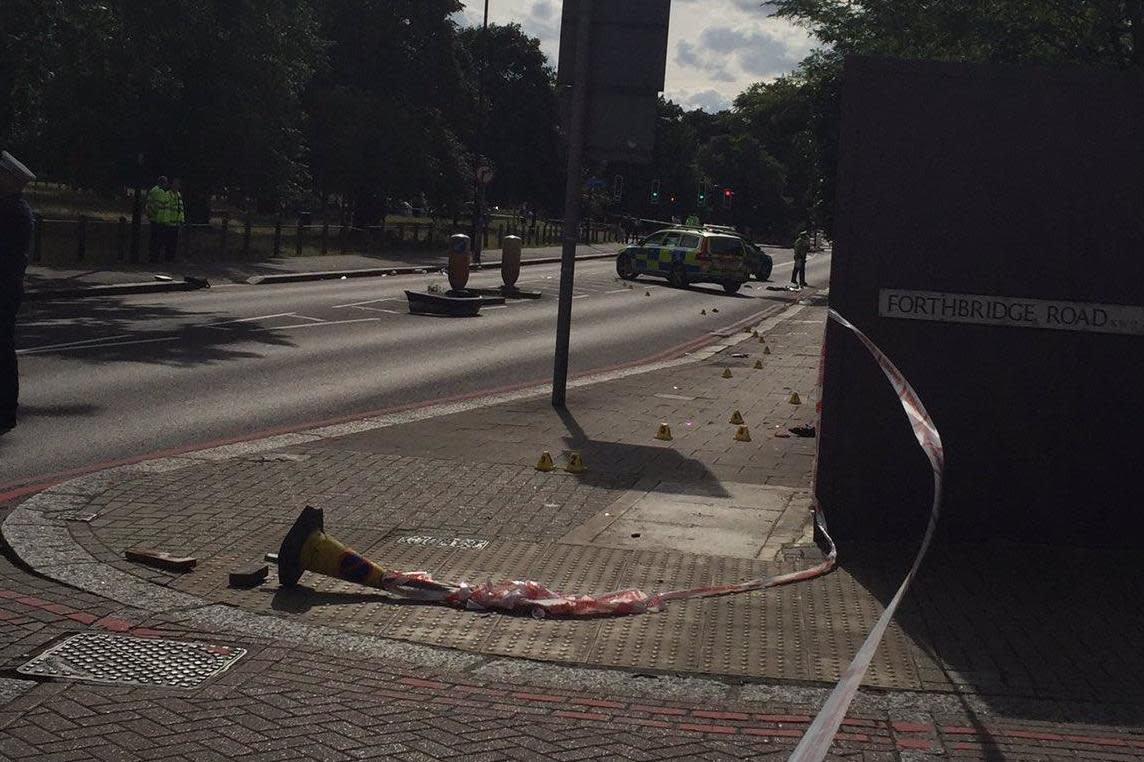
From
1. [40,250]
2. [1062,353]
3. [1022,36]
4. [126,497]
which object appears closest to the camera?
[1062,353]

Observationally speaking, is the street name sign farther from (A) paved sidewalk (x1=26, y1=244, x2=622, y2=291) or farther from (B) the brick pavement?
(A) paved sidewalk (x1=26, y1=244, x2=622, y2=291)

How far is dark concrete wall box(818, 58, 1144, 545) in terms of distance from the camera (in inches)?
309

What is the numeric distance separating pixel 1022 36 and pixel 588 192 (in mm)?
67897

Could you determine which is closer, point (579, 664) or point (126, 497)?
point (579, 664)

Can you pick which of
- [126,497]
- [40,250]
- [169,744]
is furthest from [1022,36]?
[40,250]

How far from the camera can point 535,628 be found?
250 inches

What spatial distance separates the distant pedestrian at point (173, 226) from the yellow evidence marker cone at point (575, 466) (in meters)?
22.9

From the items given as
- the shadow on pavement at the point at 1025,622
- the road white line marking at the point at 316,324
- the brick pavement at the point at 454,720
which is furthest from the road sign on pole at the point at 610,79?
Answer: the brick pavement at the point at 454,720

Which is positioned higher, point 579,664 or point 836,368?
point 836,368

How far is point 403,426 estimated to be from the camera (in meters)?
12.0

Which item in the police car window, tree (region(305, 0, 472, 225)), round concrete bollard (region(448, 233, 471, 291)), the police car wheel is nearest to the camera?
round concrete bollard (region(448, 233, 471, 291))

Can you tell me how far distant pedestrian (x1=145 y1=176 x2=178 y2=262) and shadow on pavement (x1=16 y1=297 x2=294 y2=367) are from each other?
26.1ft

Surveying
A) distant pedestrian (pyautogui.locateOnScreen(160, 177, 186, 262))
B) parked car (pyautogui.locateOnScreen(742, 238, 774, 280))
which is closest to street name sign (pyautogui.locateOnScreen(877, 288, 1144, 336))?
distant pedestrian (pyautogui.locateOnScreen(160, 177, 186, 262))

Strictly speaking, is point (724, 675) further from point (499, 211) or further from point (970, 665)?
point (499, 211)
